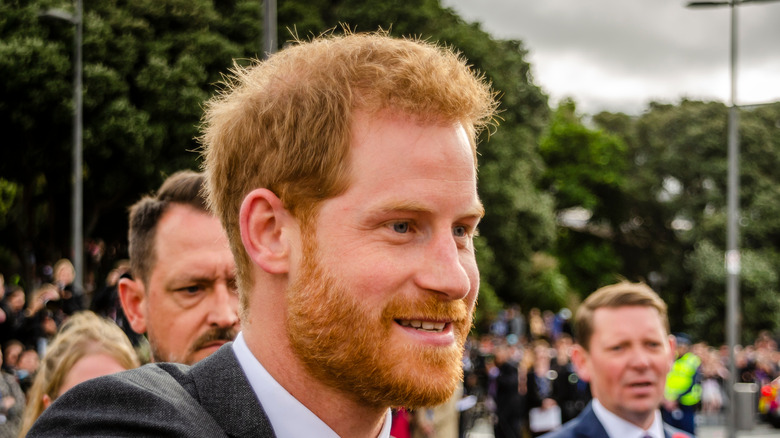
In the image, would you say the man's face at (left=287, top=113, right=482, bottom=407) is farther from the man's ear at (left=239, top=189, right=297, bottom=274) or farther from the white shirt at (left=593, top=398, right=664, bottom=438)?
the white shirt at (left=593, top=398, right=664, bottom=438)

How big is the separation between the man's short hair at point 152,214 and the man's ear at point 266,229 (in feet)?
4.62

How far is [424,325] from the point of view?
1704mm

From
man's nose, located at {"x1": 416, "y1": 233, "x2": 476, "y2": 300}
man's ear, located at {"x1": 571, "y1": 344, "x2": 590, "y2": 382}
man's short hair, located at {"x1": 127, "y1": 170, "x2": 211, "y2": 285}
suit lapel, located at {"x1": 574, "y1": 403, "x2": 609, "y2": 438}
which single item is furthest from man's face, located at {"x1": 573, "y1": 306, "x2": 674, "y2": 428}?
man's nose, located at {"x1": 416, "y1": 233, "x2": 476, "y2": 300}

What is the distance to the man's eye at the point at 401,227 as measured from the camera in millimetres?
1713

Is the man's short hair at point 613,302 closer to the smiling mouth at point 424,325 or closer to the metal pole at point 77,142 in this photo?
the smiling mouth at point 424,325

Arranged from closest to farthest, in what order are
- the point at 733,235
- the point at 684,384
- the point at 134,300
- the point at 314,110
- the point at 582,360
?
the point at 314,110 → the point at 134,300 → the point at 582,360 → the point at 684,384 → the point at 733,235

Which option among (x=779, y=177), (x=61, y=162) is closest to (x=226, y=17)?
(x=61, y=162)

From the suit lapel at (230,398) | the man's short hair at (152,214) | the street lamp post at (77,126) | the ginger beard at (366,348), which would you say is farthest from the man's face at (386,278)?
the street lamp post at (77,126)

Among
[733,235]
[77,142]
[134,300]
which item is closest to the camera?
[134,300]

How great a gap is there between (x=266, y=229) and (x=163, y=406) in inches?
16.8

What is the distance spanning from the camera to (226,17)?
893 inches

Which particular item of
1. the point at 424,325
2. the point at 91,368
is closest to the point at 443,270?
the point at 424,325

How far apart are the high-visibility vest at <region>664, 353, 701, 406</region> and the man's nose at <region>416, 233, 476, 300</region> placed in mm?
12494

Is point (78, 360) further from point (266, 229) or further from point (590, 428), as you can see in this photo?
point (590, 428)
